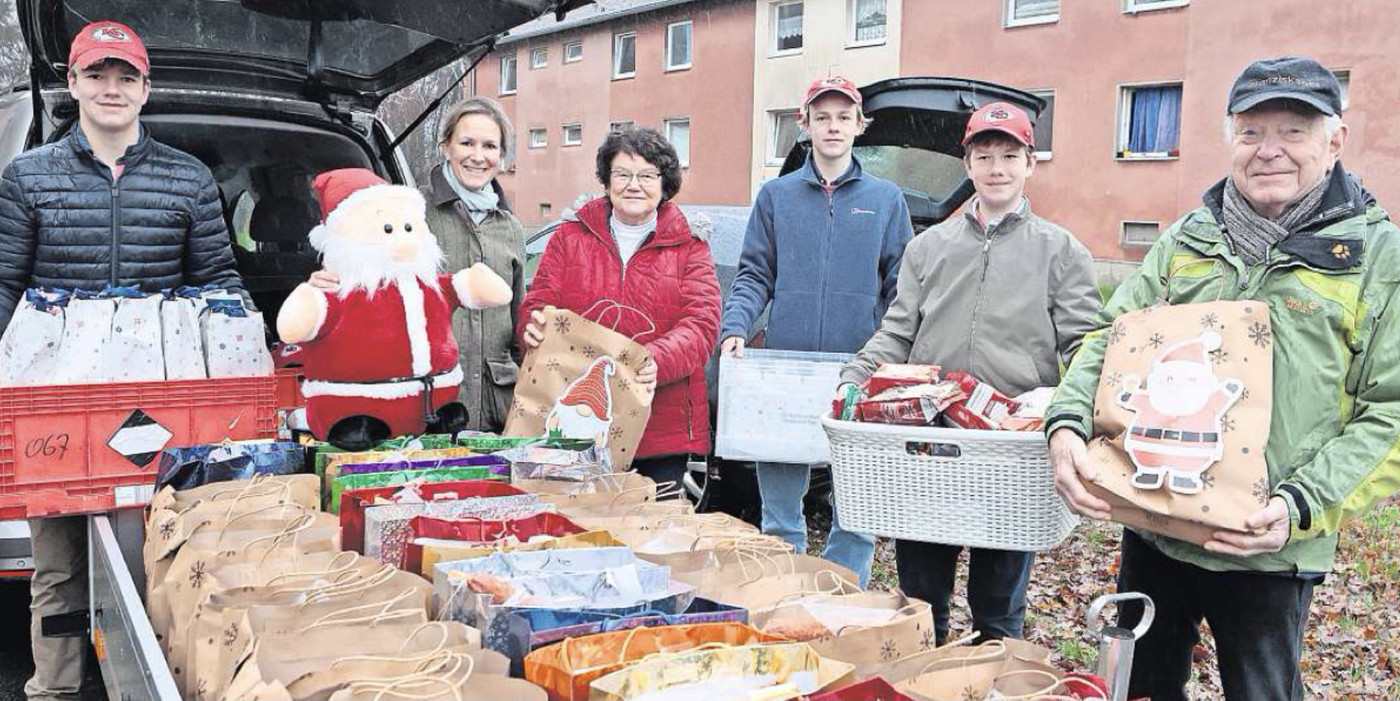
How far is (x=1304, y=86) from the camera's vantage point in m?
2.21

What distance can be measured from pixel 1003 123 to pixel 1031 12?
16.5m

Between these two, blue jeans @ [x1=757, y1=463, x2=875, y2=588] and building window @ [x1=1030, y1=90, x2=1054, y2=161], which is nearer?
blue jeans @ [x1=757, y1=463, x2=875, y2=588]

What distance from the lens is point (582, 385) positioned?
11.0 ft

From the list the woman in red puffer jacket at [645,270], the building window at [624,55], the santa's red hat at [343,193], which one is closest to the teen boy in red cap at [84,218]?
the santa's red hat at [343,193]

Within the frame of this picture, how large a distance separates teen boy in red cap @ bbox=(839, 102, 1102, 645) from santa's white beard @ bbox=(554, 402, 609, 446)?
77 centimetres

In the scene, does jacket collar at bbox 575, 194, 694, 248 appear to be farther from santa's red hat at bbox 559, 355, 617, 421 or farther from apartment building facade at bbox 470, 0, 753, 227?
apartment building facade at bbox 470, 0, 753, 227

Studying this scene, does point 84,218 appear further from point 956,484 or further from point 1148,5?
point 1148,5

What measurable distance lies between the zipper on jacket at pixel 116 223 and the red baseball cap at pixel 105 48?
1.13ft

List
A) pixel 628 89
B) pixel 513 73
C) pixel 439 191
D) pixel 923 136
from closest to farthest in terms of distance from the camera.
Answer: pixel 439 191 < pixel 923 136 < pixel 628 89 < pixel 513 73

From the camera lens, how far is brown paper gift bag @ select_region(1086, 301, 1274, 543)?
2.13 meters

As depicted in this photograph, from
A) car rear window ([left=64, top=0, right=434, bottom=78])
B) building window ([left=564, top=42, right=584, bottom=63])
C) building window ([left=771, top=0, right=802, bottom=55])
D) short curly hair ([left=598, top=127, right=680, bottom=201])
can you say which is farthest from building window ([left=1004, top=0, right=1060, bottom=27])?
short curly hair ([left=598, top=127, right=680, bottom=201])

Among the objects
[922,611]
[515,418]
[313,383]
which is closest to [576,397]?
[515,418]

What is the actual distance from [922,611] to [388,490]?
1245 millimetres

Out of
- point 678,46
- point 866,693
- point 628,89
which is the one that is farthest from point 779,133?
point 866,693
